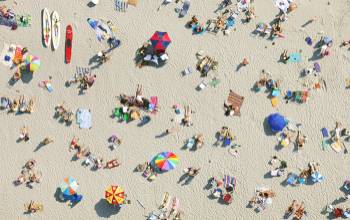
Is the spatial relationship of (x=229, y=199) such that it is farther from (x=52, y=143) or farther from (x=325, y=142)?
(x=52, y=143)

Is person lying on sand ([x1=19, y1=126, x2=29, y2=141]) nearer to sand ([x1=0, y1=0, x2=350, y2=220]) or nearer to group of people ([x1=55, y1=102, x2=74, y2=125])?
sand ([x1=0, y1=0, x2=350, y2=220])

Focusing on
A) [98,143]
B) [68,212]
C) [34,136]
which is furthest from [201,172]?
[34,136]

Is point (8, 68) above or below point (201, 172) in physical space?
above

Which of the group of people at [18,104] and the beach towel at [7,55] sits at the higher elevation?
the beach towel at [7,55]

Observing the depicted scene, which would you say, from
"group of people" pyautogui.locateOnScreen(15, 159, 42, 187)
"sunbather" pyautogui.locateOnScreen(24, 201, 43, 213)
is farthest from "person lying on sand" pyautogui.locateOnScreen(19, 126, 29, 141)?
"sunbather" pyautogui.locateOnScreen(24, 201, 43, 213)

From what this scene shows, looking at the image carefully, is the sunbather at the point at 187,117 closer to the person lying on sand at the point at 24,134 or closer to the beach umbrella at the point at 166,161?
the beach umbrella at the point at 166,161

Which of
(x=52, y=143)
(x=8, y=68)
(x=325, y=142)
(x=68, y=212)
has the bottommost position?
(x=68, y=212)

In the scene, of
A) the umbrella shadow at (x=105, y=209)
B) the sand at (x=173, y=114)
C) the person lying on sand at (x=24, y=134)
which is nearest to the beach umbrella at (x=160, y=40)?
the sand at (x=173, y=114)
